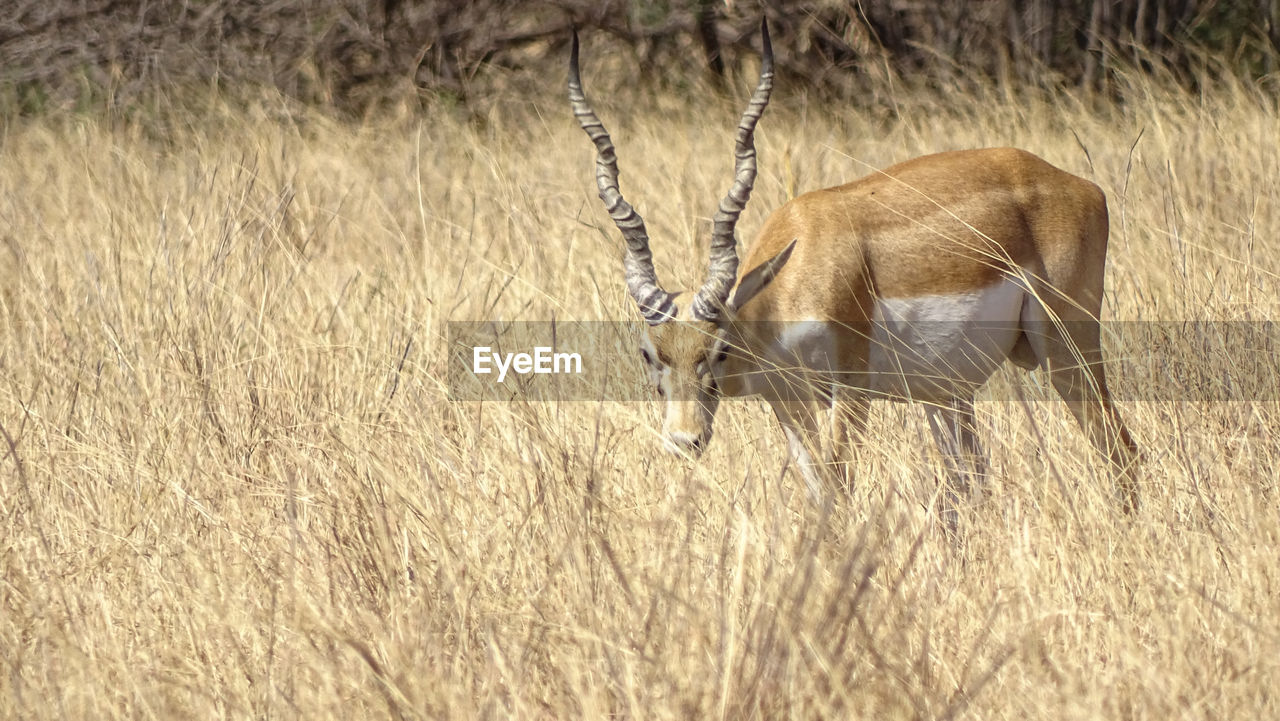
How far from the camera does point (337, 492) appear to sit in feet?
12.8

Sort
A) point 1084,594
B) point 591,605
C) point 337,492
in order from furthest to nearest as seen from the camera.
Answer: point 337,492, point 1084,594, point 591,605

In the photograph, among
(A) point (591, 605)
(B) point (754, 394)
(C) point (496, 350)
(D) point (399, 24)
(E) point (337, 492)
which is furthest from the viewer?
(D) point (399, 24)

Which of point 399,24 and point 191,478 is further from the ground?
point 399,24

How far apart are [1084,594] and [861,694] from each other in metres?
0.83

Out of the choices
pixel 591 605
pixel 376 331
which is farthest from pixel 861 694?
pixel 376 331

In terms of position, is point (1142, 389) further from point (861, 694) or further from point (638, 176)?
point (638, 176)

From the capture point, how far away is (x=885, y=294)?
16.3 ft

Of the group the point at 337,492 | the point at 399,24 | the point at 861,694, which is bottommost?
the point at 861,694

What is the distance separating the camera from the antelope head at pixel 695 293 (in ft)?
15.4

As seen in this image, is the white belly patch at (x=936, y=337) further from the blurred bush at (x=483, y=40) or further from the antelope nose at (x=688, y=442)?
the blurred bush at (x=483, y=40)

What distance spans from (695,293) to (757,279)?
8.9 inches

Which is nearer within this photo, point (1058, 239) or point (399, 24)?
point (1058, 239)

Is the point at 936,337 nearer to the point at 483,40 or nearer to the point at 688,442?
the point at 688,442

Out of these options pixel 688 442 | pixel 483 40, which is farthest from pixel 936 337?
pixel 483 40
